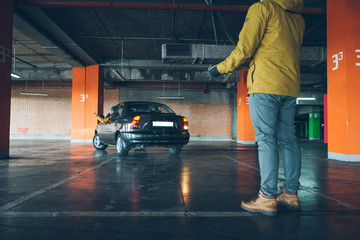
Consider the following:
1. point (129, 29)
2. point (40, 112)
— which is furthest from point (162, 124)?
point (40, 112)

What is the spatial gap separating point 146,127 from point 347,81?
487 cm

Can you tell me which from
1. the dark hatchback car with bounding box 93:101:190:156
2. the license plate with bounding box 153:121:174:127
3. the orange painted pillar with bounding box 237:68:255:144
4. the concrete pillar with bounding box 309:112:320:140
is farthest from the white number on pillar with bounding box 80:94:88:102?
the concrete pillar with bounding box 309:112:320:140

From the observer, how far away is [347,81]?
5633 millimetres

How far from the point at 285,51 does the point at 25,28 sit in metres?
9.38

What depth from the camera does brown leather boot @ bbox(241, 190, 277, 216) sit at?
1817mm

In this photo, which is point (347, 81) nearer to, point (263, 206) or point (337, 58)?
point (337, 58)

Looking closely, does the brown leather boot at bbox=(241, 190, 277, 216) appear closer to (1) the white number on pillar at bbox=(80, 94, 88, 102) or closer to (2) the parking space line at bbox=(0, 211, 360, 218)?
(2) the parking space line at bbox=(0, 211, 360, 218)

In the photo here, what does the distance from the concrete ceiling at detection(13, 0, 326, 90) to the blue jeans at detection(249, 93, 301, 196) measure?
608cm

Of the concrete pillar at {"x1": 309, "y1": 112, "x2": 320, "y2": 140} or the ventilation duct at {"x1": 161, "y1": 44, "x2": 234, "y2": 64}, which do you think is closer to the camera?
the ventilation duct at {"x1": 161, "y1": 44, "x2": 234, "y2": 64}

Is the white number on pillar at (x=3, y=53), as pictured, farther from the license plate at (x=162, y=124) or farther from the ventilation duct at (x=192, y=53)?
the ventilation duct at (x=192, y=53)

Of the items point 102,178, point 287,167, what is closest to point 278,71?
point 287,167

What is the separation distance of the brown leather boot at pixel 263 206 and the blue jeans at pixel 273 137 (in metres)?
0.05

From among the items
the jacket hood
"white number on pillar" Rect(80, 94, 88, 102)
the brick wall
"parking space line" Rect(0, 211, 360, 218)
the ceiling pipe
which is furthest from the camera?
the brick wall

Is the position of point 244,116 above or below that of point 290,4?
below
